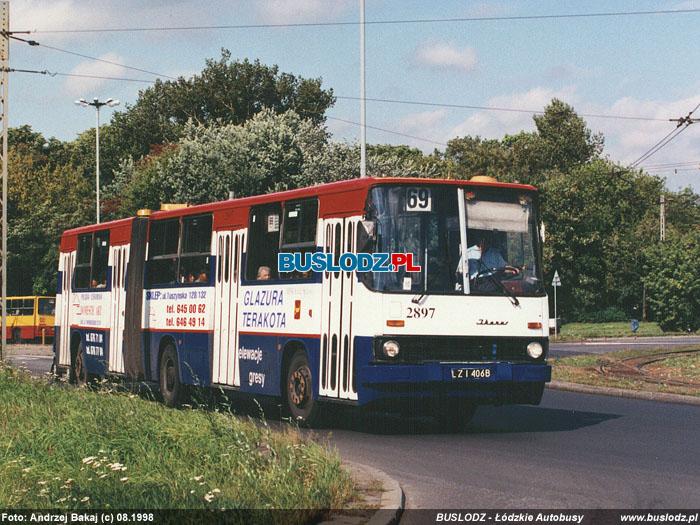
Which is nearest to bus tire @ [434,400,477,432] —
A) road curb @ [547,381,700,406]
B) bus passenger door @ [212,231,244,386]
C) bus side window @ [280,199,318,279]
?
bus side window @ [280,199,318,279]

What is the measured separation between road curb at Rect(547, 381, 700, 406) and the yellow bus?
36.4m

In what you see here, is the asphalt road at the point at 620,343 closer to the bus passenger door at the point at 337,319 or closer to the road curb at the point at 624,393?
the road curb at the point at 624,393

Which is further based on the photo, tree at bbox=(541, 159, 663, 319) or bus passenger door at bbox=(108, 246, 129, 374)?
tree at bbox=(541, 159, 663, 319)

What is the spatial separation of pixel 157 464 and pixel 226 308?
7.76 metres

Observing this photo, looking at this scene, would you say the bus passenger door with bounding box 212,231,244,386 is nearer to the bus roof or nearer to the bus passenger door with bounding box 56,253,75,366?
the bus roof

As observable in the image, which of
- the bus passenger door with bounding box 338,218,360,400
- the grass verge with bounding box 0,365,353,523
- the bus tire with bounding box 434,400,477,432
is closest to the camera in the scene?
the grass verge with bounding box 0,365,353,523

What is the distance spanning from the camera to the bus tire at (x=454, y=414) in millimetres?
14445

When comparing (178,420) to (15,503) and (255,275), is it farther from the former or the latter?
(255,275)

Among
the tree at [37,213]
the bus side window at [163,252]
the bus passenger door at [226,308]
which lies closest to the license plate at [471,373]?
the bus passenger door at [226,308]

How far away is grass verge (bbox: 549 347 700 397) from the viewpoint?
65.1 ft

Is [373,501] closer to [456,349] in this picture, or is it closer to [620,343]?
[456,349]

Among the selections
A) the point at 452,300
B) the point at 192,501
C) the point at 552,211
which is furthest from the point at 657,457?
the point at 552,211

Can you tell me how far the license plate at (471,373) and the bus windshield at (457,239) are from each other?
3.01ft

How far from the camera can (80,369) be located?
21812 millimetres
